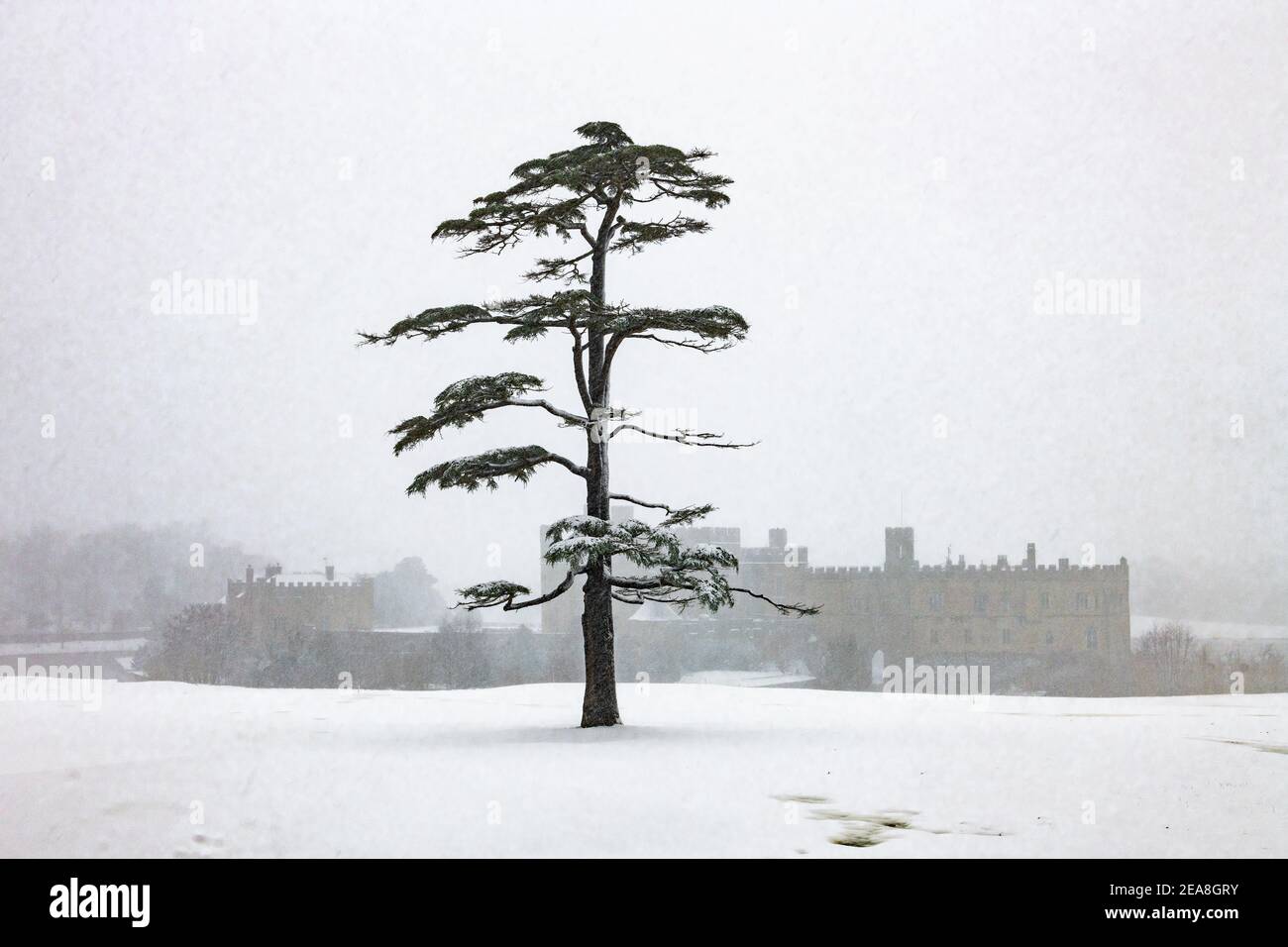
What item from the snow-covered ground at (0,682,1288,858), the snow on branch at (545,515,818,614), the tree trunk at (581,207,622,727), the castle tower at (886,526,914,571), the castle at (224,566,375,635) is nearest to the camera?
the snow-covered ground at (0,682,1288,858)

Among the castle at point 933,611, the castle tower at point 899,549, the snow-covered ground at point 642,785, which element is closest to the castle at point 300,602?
the castle at point 933,611

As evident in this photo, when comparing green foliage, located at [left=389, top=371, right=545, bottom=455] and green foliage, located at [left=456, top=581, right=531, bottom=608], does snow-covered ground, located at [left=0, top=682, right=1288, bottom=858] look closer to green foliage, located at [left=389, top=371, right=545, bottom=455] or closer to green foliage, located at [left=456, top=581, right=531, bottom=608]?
green foliage, located at [left=456, top=581, right=531, bottom=608]

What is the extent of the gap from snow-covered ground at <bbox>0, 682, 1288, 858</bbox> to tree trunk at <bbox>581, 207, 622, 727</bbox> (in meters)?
0.37

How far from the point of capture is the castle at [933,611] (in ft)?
178

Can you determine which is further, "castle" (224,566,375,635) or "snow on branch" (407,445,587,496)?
"castle" (224,566,375,635)

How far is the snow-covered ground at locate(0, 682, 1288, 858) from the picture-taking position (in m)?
6.50

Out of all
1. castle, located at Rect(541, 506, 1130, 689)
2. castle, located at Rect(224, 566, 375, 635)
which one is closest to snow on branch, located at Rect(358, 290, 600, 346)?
castle, located at Rect(541, 506, 1130, 689)

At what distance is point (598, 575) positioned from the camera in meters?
10.9

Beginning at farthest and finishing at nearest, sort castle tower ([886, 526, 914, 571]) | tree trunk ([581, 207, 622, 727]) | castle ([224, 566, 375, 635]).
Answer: castle tower ([886, 526, 914, 571]) → castle ([224, 566, 375, 635]) → tree trunk ([581, 207, 622, 727])

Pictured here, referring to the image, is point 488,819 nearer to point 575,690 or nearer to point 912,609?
point 575,690

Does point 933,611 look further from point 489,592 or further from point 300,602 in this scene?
point 489,592

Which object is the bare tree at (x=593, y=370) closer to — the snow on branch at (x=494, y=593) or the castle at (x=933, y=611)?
the snow on branch at (x=494, y=593)

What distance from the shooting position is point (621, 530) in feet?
34.5
